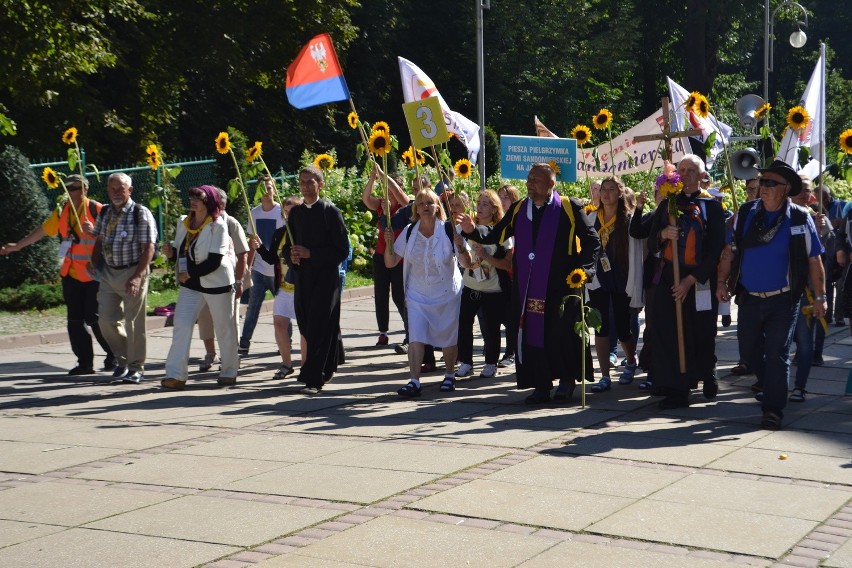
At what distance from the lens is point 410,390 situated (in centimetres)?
1016

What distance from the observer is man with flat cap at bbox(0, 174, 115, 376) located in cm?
1170

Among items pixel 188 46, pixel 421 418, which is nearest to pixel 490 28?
pixel 188 46

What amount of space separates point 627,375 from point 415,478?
3895 mm

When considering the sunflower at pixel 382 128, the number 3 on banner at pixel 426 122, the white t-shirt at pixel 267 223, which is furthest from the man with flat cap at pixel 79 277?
the number 3 on banner at pixel 426 122

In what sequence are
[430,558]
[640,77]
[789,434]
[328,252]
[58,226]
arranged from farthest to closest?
[640,77] → [58,226] → [328,252] → [789,434] → [430,558]

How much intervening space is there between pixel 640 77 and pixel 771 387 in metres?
44.3

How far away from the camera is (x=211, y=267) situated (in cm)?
1085

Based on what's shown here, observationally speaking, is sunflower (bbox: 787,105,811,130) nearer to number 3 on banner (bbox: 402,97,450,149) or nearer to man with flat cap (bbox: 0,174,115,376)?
number 3 on banner (bbox: 402,97,450,149)

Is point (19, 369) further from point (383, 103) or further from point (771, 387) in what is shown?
point (383, 103)

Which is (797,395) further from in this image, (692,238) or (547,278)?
(547,278)

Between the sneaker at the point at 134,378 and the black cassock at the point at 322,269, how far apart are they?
1614 mm

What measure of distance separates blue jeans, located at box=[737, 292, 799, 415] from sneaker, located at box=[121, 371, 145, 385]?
17.3 feet

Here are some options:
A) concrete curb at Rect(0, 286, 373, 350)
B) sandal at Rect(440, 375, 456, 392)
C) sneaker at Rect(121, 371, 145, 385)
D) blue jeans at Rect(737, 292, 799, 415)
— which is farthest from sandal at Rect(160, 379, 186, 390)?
blue jeans at Rect(737, 292, 799, 415)

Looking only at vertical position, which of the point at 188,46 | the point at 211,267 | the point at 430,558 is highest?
the point at 188,46
